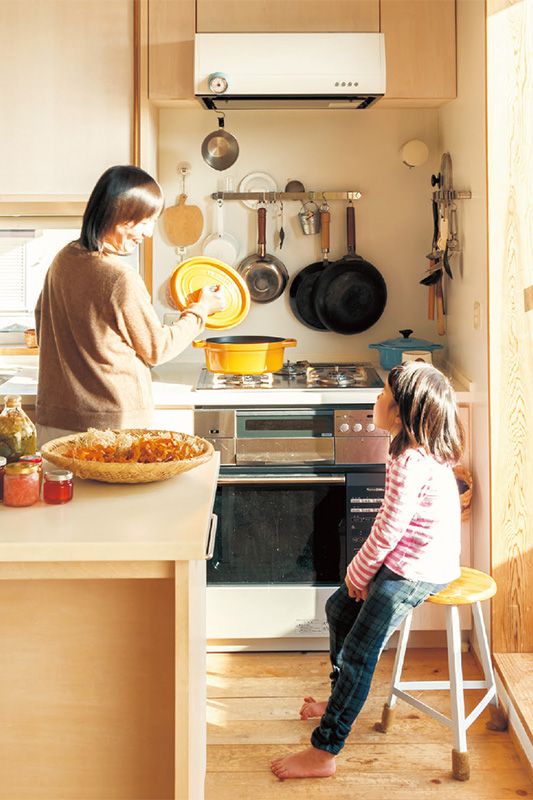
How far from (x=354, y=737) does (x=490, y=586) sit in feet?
1.92

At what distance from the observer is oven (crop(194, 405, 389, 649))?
10.5 feet

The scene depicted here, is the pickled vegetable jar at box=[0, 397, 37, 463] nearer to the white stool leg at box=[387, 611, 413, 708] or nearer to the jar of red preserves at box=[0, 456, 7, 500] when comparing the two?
the jar of red preserves at box=[0, 456, 7, 500]

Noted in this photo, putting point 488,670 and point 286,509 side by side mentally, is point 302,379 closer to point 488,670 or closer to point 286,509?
point 286,509

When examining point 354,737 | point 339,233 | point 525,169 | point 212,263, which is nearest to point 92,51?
point 212,263

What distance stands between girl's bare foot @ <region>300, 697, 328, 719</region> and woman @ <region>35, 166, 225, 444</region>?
95 centimetres

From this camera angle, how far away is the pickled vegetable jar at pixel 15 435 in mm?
1899

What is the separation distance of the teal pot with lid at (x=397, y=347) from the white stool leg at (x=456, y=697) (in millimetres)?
1216

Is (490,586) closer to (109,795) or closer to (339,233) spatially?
(109,795)

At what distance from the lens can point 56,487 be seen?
1.79 metres

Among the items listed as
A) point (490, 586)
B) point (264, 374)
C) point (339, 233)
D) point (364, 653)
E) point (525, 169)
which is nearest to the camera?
point (364, 653)

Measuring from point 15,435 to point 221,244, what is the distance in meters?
2.00

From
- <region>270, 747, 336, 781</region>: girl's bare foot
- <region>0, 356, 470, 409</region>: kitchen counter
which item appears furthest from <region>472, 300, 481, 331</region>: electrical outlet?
<region>270, 747, 336, 781</region>: girl's bare foot

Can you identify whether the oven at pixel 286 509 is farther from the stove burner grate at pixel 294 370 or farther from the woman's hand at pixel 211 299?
the woman's hand at pixel 211 299

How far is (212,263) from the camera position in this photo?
3195 mm
